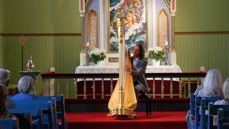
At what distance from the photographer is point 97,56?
14977mm

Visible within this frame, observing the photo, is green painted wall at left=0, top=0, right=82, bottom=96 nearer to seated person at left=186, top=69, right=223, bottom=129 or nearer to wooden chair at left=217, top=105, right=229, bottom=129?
seated person at left=186, top=69, right=223, bottom=129

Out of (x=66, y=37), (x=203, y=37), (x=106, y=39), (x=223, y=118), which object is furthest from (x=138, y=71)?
(x=203, y=37)

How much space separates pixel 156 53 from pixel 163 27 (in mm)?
1378

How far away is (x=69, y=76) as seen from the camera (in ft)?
40.0

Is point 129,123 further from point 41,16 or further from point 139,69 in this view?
point 41,16

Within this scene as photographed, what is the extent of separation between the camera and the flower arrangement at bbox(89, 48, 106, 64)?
14984 mm

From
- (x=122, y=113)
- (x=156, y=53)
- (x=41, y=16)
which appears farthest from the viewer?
(x=41, y=16)

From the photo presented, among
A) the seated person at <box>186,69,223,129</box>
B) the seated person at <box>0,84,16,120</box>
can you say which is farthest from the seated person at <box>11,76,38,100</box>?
the seated person at <box>186,69,223,129</box>

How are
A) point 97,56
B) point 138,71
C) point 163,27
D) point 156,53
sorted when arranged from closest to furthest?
1. point 138,71
2. point 156,53
3. point 97,56
4. point 163,27

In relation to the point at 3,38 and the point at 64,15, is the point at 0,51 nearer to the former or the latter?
the point at 3,38

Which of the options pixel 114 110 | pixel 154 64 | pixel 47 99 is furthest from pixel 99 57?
pixel 47 99

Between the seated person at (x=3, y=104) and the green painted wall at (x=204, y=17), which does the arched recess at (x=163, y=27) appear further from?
the seated person at (x=3, y=104)

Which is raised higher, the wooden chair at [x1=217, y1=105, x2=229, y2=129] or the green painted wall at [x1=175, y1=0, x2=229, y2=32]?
the green painted wall at [x1=175, y1=0, x2=229, y2=32]

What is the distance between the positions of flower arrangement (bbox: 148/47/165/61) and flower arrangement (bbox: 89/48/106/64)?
1388mm
